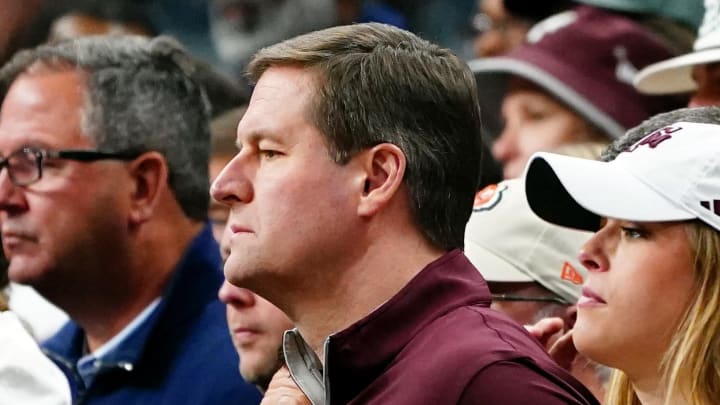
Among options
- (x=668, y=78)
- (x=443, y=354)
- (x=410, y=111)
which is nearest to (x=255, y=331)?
(x=410, y=111)

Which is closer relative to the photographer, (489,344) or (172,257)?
(489,344)

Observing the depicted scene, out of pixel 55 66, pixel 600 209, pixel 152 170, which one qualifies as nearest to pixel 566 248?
pixel 600 209

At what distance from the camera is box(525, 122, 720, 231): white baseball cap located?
2137 millimetres

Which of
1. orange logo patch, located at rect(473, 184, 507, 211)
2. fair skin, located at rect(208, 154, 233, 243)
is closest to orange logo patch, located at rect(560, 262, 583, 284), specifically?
orange logo patch, located at rect(473, 184, 507, 211)

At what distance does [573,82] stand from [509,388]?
220cm

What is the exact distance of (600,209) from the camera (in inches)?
85.7

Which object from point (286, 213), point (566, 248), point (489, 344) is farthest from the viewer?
point (566, 248)

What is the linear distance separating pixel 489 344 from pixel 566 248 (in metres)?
0.93

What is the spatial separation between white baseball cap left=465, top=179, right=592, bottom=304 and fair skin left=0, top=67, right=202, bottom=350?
0.89 meters

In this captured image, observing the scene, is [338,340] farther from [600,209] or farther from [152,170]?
[152,170]

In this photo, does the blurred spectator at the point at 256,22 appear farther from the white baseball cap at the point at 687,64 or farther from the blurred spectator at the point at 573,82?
the white baseball cap at the point at 687,64

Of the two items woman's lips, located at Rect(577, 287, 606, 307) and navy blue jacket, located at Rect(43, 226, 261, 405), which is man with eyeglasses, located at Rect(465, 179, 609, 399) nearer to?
navy blue jacket, located at Rect(43, 226, 261, 405)

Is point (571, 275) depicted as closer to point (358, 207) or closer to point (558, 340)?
point (558, 340)

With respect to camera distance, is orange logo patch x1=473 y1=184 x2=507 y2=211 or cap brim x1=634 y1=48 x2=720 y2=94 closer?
orange logo patch x1=473 y1=184 x2=507 y2=211
